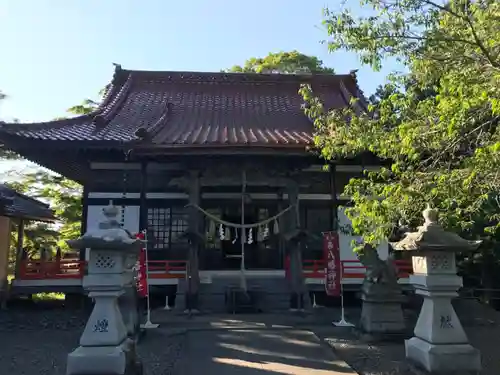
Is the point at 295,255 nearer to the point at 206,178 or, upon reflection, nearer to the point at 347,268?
the point at 347,268

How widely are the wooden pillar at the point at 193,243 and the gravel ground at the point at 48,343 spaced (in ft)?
5.08

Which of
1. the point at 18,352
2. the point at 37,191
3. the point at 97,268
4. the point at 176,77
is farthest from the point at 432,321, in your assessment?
the point at 37,191

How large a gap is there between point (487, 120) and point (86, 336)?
5852mm

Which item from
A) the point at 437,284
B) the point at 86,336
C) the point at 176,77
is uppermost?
the point at 176,77

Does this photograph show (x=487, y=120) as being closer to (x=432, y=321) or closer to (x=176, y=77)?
(x=432, y=321)

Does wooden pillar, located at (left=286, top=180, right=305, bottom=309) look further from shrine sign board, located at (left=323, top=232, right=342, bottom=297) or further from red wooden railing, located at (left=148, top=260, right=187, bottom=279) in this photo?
red wooden railing, located at (left=148, top=260, right=187, bottom=279)

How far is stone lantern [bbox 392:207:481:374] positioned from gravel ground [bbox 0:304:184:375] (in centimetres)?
372

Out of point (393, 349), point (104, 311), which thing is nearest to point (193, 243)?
point (104, 311)

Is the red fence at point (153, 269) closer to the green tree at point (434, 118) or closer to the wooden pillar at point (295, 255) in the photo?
the wooden pillar at point (295, 255)

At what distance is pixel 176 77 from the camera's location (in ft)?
54.4

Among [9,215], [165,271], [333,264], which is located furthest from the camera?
[9,215]

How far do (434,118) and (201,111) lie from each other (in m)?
9.98

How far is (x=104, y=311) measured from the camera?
18.0 ft

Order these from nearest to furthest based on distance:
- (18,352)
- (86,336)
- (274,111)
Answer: (86,336) < (18,352) < (274,111)
